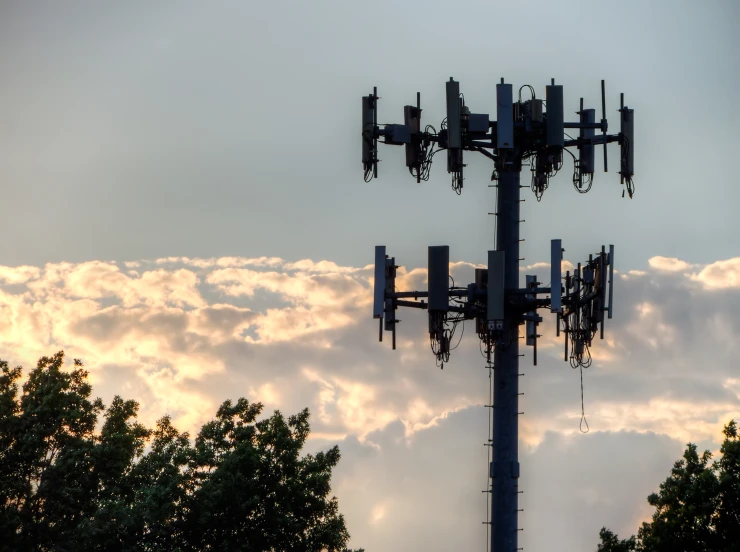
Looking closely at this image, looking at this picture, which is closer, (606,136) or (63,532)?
(606,136)

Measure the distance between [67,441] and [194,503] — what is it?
35.6 ft

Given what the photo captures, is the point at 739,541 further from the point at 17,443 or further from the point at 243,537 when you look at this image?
the point at 17,443

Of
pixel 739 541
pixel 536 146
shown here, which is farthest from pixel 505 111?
pixel 739 541

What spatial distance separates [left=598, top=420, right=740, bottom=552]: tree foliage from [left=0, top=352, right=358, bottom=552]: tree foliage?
715 inches

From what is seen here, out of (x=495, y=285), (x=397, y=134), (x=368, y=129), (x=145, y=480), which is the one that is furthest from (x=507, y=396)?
(x=145, y=480)

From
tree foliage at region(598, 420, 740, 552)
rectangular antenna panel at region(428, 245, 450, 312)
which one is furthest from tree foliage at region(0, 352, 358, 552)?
rectangular antenna panel at region(428, 245, 450, 312)

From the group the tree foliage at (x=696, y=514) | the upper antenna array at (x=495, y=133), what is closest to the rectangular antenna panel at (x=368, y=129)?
the upper antenna array at (x=495, y=133)

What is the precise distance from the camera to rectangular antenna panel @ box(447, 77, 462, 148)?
152ft

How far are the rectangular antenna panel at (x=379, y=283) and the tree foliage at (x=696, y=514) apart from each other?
60.2 ft

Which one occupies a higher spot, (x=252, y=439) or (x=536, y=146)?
(x=536, y=146)

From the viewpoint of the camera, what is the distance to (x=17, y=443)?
77438 millimetres

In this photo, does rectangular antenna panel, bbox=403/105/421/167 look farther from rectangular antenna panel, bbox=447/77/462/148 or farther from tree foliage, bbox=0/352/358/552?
tree foliage, bbox=0/352/358/552

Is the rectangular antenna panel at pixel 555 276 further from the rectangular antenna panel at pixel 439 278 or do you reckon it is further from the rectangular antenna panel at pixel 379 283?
the rectangular antenna panel at pixel 379 283

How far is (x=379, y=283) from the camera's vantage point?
4688cm
